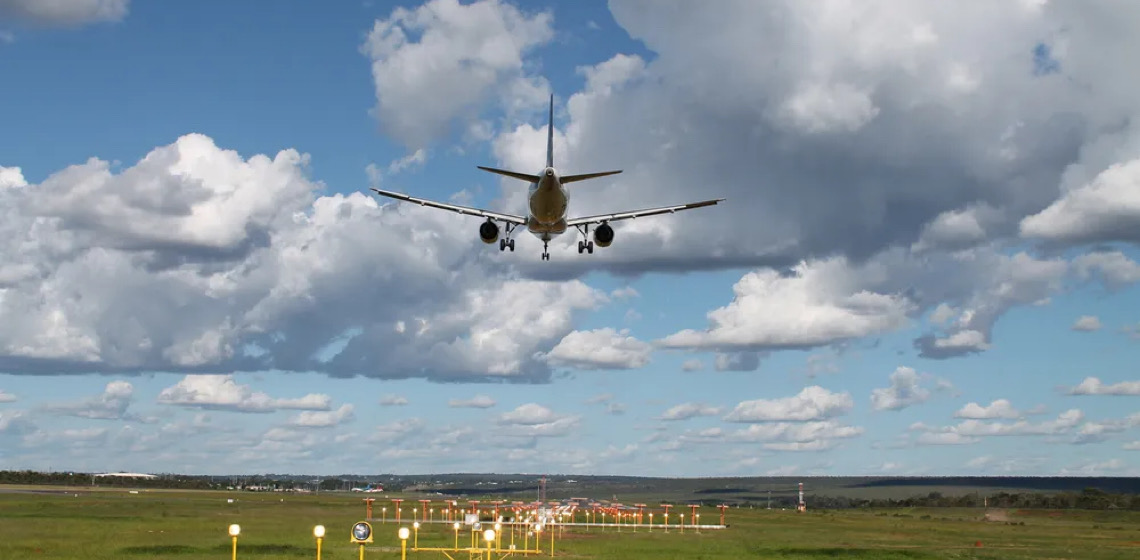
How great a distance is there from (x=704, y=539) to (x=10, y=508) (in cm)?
8041

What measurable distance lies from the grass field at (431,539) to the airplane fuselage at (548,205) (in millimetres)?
22131

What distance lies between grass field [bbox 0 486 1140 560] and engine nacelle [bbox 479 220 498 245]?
20.6 m

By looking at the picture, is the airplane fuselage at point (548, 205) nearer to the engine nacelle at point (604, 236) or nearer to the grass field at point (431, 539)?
the engine nacelle at point (604, 236)

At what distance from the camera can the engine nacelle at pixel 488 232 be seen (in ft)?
226

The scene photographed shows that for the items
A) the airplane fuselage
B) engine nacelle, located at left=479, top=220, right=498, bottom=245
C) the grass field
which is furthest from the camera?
the grass field

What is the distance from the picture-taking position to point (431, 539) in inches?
3789

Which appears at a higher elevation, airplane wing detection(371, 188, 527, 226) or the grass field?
airplane wing detection(371, 188, 527, 226)

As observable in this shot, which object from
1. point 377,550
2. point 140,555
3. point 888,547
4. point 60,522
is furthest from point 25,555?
point 888,547

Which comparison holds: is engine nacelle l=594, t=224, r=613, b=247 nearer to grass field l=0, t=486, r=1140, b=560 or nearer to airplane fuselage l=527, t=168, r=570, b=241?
airplane fuselage l=527, t=168, r=570, b=241

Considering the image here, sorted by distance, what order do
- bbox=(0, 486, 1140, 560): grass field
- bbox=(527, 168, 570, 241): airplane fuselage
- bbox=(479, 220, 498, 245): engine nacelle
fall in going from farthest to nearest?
bbox=(0, 486, 1140, 560): grass field < bbox=(479, 220, 498, 245): engine nacelle < bbox=(527, 168, 570, 241): airplane fuselage

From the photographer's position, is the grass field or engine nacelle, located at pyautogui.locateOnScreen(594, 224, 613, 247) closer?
engine nacelle, located at pyautogui.locateOnScreen(594, 224, 613, 247)

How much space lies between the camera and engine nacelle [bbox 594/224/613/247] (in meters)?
69.6

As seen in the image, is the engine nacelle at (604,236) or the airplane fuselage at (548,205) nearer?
the airplane fuselage at (548,205)

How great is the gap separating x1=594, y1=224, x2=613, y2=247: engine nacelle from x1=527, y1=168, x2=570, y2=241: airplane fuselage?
2231mm
